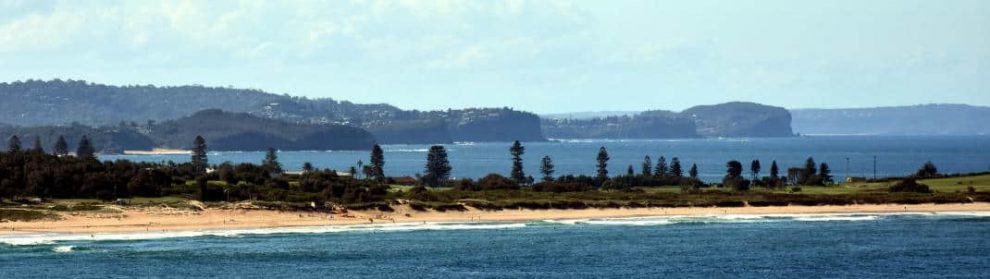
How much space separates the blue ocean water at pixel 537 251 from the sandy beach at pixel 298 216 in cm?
389

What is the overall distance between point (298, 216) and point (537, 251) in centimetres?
2712

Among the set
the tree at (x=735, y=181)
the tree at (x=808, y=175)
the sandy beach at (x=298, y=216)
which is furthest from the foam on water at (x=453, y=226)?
the tree at (x=808, y=175)

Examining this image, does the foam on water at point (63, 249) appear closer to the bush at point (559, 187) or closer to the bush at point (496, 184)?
the bush at point (496, 184)

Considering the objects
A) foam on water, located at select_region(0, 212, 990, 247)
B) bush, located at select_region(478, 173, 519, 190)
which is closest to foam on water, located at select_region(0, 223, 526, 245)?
foam on water, located at select_region(0, 212, 990, 247)

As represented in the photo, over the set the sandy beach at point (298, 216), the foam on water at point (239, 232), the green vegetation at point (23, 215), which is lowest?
the foam on water at point (239, 232)

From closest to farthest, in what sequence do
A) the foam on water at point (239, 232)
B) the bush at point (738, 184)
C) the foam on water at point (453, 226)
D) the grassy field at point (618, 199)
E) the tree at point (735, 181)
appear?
the foam on water at point (239, 232), the foam on water at point (453, 226), the grassy field at point (618, 199), the bush at point (738, 184), the tree at point (735, 181)

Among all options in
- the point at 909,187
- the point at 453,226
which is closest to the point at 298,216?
the point at 453,226

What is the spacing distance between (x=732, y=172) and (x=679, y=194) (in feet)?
94.6

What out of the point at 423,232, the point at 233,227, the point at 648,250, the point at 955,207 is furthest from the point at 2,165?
the point at 955,207

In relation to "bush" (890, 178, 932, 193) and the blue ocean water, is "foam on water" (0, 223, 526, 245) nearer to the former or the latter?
the blue ocean water

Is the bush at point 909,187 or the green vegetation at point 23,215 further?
the bush at point 909,187

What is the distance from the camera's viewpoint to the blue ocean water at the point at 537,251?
233ft

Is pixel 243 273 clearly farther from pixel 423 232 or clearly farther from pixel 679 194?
pixel 679 194

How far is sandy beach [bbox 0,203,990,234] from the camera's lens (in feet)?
306
